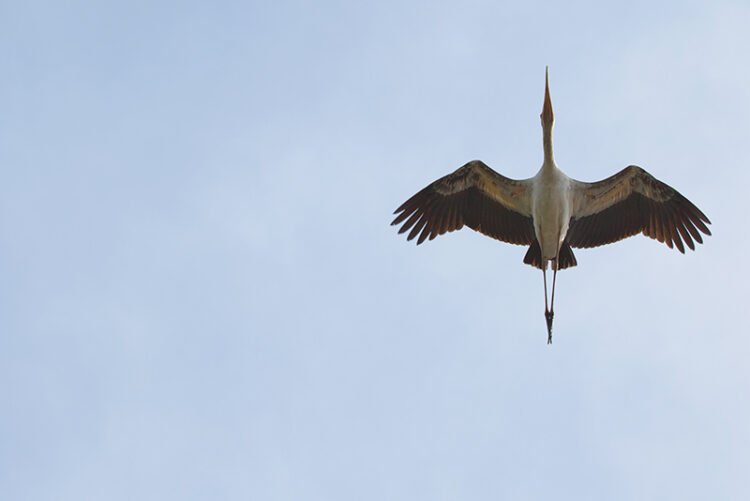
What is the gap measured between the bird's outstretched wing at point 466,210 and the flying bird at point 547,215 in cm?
2

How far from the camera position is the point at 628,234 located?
20.2m

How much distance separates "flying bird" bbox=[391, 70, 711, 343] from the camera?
1970 cm

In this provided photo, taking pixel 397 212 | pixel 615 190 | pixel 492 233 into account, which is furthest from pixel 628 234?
pixel 397 212

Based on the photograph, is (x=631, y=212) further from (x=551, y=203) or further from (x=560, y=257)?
(x=551, y=203)

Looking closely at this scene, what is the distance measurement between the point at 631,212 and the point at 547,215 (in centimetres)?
170

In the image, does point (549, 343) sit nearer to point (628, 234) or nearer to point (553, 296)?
point (553, 296)

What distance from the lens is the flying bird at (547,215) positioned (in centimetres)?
1970

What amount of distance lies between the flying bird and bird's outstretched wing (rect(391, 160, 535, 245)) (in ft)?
0.06

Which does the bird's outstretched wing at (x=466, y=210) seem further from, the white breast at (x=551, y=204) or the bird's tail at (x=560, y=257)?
the white breast at (x=551, y=204)

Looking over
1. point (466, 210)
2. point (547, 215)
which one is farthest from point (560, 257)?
point (466, 210)

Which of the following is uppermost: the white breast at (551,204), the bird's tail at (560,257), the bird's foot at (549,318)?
the white breast at (551,204)

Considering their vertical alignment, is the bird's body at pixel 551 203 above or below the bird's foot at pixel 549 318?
above

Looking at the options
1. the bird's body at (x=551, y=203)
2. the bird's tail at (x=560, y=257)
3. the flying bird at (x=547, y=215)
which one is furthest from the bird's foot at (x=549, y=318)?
the bird's body at (x=551, y=203)

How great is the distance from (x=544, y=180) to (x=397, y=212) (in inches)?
103
